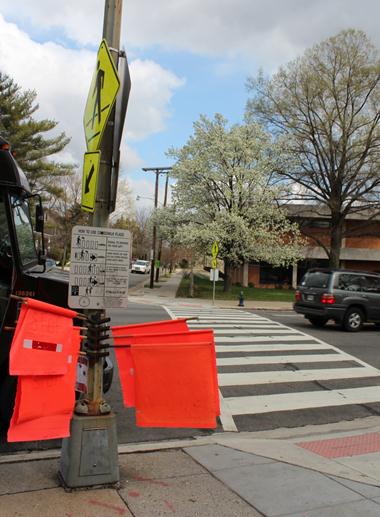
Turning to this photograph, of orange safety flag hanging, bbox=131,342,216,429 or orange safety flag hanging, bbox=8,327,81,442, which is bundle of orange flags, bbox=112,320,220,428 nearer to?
orange safety flag hanging, bbox=131,342,216,429

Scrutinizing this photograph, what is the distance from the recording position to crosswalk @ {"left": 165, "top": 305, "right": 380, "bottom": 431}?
22.5 feet

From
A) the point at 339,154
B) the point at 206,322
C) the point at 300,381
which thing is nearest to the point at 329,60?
the point at 339,154

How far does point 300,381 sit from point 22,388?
608 cm

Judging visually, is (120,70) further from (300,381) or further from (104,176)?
(300,381)

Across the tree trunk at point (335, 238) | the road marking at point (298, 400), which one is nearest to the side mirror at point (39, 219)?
the road marking at point (298, 400)

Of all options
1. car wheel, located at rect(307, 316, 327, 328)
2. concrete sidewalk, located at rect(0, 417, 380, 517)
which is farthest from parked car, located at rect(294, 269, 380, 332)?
concrete sidewalk, located at rect(0, 417, 380, 517)

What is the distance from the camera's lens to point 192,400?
410 cm

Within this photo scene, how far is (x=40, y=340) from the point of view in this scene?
3.56 m

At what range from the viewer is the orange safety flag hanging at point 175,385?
4.06 m

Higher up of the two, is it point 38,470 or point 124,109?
point 124,109

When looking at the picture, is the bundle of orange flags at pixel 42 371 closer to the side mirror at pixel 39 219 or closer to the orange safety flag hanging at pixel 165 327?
the orange safety flag hanging at pixel 165 327

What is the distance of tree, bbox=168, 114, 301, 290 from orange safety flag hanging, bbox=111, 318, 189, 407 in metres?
25.1

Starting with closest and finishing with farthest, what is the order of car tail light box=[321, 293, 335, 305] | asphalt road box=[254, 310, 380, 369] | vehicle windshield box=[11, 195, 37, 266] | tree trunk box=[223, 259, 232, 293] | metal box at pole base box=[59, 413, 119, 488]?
metal box at pole base box=[59, 413, 119, 488], vehicle windshield box=[11, 195, 37, 266], asphalt road box=[254, 310, 380, 369], car tail light box=[321, 293, 335, 305], tree trunk box=[223, 259, 232, 293]

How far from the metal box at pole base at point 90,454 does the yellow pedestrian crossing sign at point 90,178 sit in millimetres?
1667
